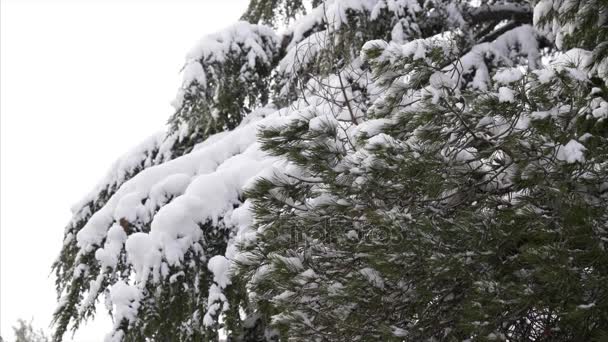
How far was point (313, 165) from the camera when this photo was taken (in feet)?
7.11

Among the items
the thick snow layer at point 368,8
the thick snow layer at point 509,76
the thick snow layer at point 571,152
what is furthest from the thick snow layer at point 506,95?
the thick snow layer at point 368,8

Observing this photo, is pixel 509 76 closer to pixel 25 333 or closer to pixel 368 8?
pixel 368 8

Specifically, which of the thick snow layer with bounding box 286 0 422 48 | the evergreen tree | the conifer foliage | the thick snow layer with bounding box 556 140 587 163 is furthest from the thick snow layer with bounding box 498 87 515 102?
the evergreen tree

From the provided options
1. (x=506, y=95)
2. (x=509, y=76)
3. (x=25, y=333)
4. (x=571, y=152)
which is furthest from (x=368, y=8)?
(x=25, y=333)

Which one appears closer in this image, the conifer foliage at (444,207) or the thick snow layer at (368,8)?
the conifer foliage at (444,207)

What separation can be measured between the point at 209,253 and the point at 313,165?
59.7 inches

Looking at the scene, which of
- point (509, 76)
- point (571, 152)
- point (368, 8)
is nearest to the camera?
point (571, 152)

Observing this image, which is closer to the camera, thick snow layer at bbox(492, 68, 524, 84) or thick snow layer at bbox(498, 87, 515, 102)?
thick snow layer at bbox(498, 87, 515, 102)

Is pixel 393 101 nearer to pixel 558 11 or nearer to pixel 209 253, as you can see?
pixel 558 11

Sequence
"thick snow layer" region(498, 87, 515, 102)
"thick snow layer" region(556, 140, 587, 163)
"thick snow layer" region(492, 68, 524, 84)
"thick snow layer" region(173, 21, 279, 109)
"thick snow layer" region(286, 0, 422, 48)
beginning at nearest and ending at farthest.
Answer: "thick snow layer" region(556, 140, 587, 163) → "thick snow layer" region(498, 87, 515, 102) → "thick snow layer" region(492, 68, 524, 84) → "thick snow layer" region(286, 0, 422, 48) → "thick snow layer" region(173, 21, 279, 109)

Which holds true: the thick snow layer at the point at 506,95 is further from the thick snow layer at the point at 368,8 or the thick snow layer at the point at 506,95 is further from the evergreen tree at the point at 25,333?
the evergreen tree at the point at 25,333

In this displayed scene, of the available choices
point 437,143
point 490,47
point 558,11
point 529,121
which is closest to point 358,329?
point 437,143

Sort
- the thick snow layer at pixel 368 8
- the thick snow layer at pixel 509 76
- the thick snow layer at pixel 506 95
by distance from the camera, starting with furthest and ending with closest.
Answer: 1. the thick snow layer at pixel 368 8
2. the thick snow layer at pixel 509 76
3. the thick snow layer at pixel 506 95

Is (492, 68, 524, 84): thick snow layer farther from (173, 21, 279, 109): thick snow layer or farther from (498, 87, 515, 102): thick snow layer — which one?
(173, 21, 279, 109): thick snow layer
